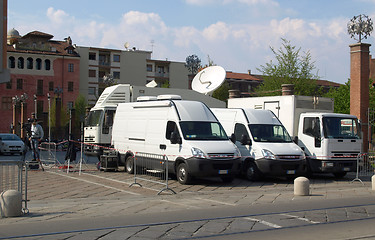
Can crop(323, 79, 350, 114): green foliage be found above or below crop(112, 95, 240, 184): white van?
above

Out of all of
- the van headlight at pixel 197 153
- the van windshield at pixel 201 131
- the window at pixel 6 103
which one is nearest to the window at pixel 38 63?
the window at pixel 6 103

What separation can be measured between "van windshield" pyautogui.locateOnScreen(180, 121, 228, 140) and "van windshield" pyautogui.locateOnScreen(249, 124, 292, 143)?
1.63 m

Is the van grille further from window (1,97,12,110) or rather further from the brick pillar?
window (1,97,12,110)

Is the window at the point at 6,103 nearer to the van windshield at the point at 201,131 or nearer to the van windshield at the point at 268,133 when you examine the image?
the van windshield at the point at 268,133

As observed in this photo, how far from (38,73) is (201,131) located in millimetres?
67515

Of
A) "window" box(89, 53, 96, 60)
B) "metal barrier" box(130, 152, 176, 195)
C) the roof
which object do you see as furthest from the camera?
the roof

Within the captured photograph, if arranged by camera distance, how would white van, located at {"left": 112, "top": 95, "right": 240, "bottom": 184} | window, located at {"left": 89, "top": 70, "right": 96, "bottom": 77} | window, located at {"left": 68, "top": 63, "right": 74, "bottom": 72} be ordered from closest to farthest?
white van, located at {"left": 112, "top": 95, "right": 240, "bottom": 184}, window, located at {"left": 68, "top": 63, "right": 74, "bottom": 72}, window, located at {"left": 89, "top": 70, "right": 96, "bottom": 77}

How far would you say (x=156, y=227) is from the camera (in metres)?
9.02

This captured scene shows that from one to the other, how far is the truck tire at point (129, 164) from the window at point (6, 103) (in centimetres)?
6281

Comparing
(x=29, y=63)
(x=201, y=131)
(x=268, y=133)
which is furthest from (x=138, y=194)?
(x=29, y=63)

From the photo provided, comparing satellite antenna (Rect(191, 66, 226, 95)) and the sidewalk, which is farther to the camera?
satellite antenna (Rect(191, 66, 226, 95))

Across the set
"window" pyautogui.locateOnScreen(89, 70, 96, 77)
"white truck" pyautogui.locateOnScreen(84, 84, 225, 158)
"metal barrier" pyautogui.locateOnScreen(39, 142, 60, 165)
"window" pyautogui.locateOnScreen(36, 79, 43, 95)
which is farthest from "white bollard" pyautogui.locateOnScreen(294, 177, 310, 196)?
"window" pyautogui.locateOnScreen(89, 70, 96, 77)

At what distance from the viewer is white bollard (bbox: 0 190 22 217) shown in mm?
10094

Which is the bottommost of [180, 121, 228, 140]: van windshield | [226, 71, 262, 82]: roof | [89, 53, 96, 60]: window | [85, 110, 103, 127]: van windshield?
[180, 121, 228, 140]: van windshield
